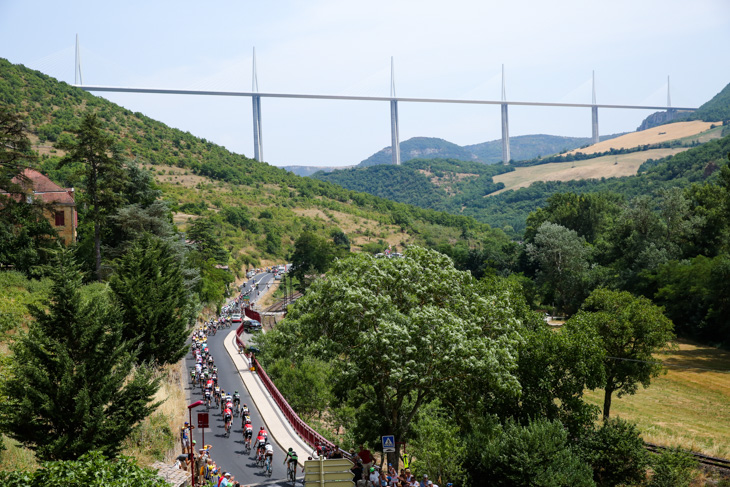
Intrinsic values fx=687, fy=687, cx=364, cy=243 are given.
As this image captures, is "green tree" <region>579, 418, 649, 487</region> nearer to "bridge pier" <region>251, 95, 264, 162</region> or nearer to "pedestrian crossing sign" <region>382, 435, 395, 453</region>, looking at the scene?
"pedestrian crossing sign" <region>382, 435, 395, 453</region>

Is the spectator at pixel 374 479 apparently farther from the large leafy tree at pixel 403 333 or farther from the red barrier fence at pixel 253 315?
the red barrier fence at pixel 253 315

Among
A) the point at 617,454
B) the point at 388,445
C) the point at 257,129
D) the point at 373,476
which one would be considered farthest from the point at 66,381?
the point at 257,129

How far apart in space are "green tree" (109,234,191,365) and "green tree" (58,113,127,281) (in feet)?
26.8

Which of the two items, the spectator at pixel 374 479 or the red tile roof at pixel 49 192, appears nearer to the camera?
the spectator at pixel 374 479

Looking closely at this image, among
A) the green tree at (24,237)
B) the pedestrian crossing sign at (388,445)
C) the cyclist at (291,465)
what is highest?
the green tree at (24,237)

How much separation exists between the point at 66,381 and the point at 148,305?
1252 cm

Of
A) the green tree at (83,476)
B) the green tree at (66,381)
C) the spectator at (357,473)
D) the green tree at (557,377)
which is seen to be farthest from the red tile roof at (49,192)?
the green tree at (83,476)

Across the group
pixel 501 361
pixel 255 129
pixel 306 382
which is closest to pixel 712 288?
pixel 306 382

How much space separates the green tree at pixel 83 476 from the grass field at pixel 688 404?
28.2 m

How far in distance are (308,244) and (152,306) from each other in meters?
52.7

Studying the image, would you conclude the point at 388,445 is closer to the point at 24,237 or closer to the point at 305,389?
the point at 305,389

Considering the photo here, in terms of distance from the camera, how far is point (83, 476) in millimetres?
13758

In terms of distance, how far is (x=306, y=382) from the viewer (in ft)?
132

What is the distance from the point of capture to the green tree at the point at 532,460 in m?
26.8
